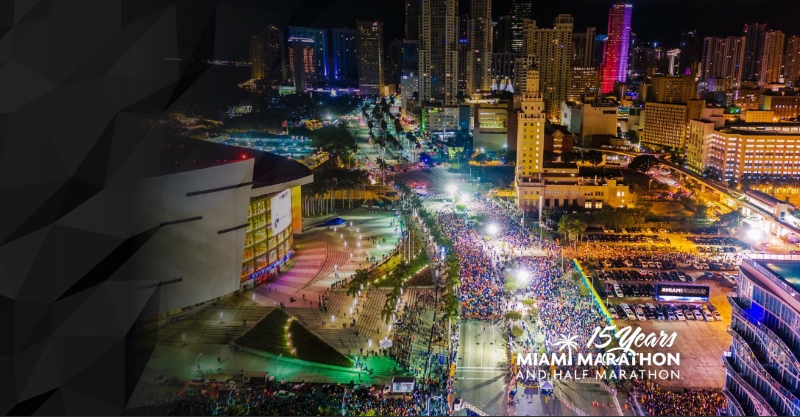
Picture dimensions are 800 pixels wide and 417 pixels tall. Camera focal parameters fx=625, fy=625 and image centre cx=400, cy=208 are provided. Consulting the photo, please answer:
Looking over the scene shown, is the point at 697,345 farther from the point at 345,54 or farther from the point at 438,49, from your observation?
the point at 345,54

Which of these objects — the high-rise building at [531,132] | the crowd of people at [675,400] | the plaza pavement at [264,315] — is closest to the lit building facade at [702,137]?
the high-rise building at [531,132]

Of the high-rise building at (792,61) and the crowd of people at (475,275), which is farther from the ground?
the high-rise building at (792,61)

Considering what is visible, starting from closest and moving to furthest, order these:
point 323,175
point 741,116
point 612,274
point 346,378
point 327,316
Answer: point 346,378
point 327,316
point 612,274
point 323,175
point 741,116

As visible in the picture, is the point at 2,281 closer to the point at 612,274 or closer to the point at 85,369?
the point at 85,369

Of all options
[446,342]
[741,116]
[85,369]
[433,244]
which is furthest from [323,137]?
[85,369]

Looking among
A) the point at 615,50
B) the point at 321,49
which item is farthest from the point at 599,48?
the point at 321,49

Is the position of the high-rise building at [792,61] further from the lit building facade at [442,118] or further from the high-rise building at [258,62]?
the high-rise building at [258,62]

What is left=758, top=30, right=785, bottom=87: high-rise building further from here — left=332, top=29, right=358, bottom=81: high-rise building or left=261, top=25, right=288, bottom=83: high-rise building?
left=261, top=25, right=288, bottom=83: high-rise building
